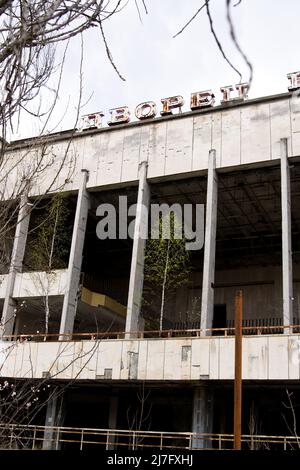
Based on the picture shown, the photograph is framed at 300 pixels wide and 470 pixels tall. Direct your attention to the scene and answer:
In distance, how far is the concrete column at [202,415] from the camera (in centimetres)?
2169

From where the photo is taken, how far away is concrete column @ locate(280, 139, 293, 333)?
22019 mm

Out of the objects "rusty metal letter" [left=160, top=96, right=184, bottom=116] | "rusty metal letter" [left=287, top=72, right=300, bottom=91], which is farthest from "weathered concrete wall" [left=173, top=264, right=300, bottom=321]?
"rusty metal letter" [left=287, top=72, right=300, bottom=91]

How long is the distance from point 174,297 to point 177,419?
981cm

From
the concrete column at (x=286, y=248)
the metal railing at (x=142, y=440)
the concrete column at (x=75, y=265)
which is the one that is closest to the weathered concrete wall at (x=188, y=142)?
the concrete column at (x=286, y=248)

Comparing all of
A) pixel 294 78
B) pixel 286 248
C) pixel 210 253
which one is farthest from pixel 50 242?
pixel 294 78

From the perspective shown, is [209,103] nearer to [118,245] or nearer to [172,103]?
[172,103]

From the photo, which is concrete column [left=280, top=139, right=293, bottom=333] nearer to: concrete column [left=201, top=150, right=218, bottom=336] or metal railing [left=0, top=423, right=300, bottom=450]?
concrete column [left=201, top=150, right=218, bottom=336]

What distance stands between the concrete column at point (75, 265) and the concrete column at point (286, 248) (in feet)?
33.3

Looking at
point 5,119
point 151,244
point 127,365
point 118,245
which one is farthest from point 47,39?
point 118,245

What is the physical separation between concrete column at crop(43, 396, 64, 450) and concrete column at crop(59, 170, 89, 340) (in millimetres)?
3133

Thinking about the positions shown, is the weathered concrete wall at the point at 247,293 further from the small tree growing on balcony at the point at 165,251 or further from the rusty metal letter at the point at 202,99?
the rusty metal letter at the point at 202,99

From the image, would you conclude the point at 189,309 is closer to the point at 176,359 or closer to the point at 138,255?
the point at 138,255

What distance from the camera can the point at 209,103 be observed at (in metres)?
26.5

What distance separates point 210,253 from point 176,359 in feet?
16.8
